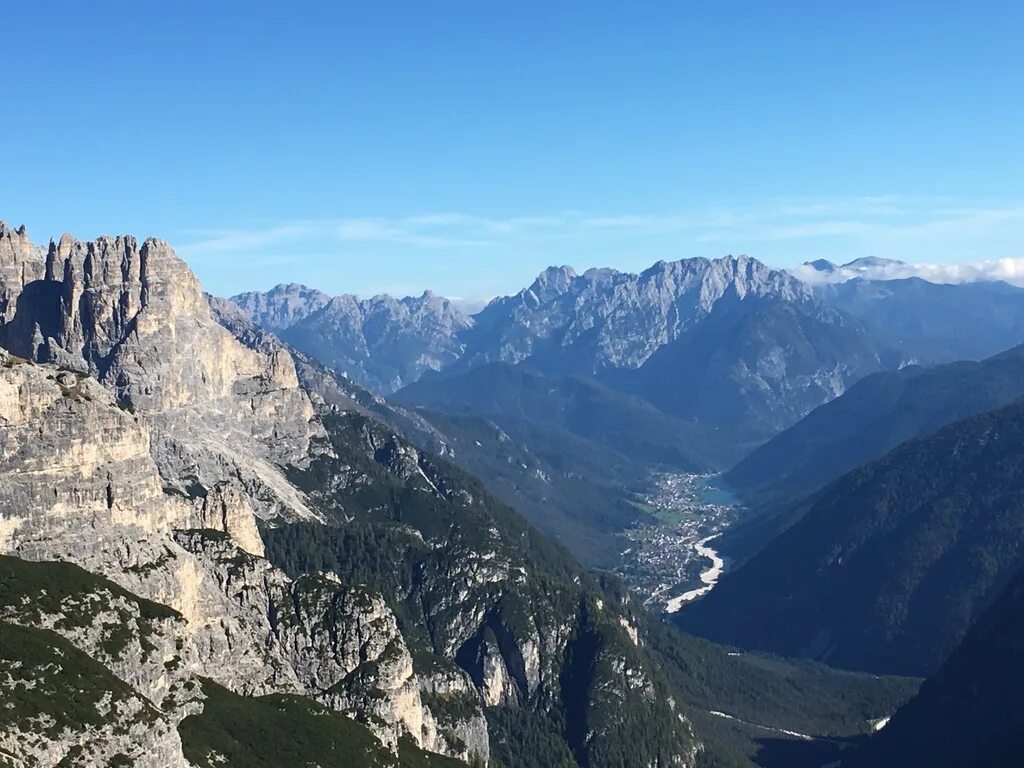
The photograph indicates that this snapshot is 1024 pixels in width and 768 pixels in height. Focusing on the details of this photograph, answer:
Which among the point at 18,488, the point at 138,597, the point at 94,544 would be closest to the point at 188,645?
the point at 138,597

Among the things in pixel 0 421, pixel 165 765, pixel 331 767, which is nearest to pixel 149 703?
pixel 165 765

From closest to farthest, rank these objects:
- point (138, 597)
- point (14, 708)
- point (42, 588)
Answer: point (14, 708)
point (42, 588)
point (138, 597)

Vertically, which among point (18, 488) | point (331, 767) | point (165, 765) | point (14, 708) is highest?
point (18, 488)

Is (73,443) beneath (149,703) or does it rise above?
above

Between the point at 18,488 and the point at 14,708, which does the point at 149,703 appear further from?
the point at 18,488

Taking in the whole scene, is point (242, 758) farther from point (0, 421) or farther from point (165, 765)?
point (0, 421)

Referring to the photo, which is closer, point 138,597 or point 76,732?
point 76,732

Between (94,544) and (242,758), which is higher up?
(94,544)

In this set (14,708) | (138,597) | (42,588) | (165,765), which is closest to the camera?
(14,708)

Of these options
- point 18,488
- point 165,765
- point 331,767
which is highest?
point 18,488
